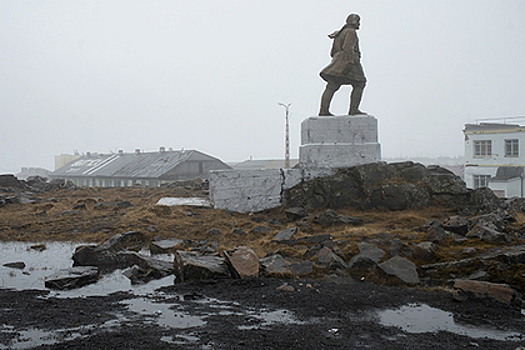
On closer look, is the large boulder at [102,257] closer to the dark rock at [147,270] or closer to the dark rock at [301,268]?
the dark rock at [147,270]

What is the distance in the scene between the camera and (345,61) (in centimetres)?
957

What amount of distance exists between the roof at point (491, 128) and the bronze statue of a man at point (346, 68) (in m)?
14.1

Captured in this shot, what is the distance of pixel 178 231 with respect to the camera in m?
7.21

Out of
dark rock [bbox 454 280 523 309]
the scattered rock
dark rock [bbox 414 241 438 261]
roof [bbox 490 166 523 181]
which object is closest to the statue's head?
dark rock [bbox 414 241 438 261]

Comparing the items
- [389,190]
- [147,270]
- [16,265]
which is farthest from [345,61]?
[16,265]

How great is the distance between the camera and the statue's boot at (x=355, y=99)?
9.86 metres

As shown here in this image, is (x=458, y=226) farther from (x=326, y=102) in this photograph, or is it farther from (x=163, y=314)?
(x=326, y=102)

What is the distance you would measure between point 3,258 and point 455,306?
5993mm

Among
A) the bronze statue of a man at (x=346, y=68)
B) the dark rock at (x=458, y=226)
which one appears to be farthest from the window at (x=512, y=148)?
the dark rock at (x=458, y=226)

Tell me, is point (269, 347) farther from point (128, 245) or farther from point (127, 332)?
point (128, 245)

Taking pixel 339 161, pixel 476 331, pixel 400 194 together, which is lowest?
pixel 476 331

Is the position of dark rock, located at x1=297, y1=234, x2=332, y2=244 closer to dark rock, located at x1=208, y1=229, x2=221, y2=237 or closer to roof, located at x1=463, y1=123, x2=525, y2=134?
dark rock, located at x1=208, y1=229, x2=221, y2=237

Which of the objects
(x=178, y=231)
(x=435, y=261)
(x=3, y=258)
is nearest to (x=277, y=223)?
(x=178, y=231)

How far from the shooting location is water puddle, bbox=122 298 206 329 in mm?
3221
